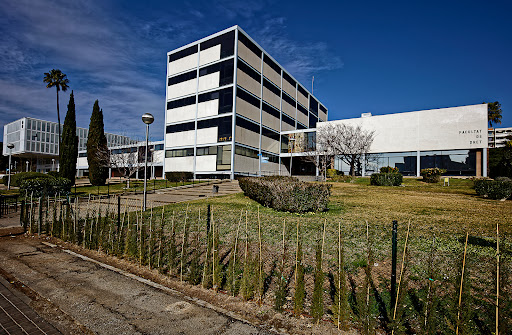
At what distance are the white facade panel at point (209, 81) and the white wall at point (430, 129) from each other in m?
21.5

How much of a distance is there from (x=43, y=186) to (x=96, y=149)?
46.0 feet

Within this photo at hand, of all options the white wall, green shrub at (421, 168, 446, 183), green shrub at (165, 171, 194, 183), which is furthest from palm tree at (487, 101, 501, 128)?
green shrub at (165, 171, 194, 183)

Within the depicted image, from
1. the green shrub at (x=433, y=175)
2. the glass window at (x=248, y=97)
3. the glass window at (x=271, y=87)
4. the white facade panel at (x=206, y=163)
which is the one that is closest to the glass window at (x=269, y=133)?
the glass window at (x=248, y=97)

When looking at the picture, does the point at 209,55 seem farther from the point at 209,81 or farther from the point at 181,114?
the point at 181,114

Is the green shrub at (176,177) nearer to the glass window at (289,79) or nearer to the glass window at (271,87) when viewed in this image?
the glass window at (271,87)

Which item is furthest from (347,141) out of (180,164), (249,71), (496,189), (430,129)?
(180,164)

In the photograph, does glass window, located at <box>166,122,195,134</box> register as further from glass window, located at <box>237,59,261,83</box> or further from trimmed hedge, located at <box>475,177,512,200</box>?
trimmed hedge, located at <box>475,177,512,200</box>

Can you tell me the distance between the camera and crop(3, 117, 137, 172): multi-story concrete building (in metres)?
78.2

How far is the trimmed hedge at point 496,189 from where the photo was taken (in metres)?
15.0

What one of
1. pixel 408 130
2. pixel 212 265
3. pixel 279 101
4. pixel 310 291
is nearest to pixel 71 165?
pixel 212 265

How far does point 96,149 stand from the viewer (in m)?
30.3

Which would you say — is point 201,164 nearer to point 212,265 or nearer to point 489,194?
point 489,194

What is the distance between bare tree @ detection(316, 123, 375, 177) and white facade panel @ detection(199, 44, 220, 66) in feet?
65.1

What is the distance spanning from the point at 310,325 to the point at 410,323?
1313mm
